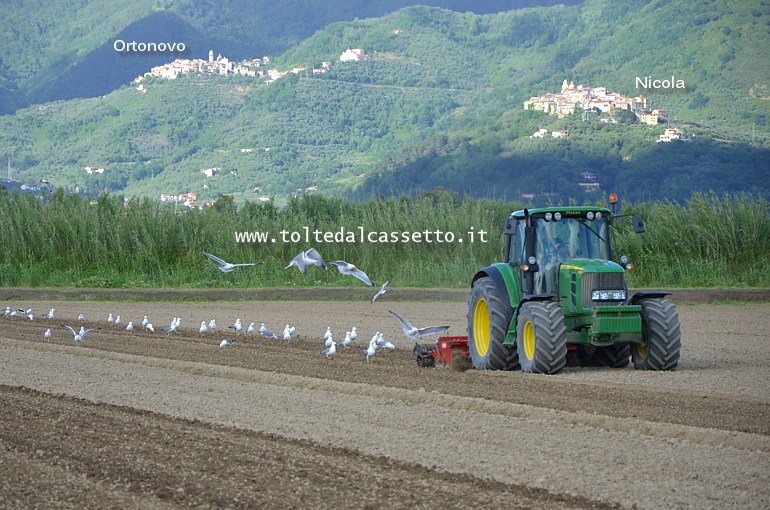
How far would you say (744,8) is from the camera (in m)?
96.1

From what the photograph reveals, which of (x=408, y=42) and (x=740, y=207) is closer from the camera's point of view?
(x=740, y=207)

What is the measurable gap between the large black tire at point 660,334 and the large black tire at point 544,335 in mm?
1067

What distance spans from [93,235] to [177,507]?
2547 cm

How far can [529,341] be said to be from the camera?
12.7 metres

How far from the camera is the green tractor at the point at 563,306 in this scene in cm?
1238

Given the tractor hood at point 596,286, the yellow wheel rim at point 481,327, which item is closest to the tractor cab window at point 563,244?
the tractor hood at point 596,286

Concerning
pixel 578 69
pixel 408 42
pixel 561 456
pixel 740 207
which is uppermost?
pixel 408 42

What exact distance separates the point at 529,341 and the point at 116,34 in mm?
140079

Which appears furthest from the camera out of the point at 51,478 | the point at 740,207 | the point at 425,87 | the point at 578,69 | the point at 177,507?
the point at 425,87

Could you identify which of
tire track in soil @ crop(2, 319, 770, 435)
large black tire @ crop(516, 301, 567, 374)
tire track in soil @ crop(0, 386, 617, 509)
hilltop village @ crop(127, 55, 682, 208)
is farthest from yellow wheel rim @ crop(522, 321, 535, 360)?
hilltop village @ crop(127, 55, 682, 208)

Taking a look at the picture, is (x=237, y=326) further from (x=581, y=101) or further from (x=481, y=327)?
(x=581, y=101)

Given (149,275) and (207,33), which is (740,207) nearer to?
(149,275)

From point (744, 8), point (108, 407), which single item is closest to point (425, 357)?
point (108, 407)

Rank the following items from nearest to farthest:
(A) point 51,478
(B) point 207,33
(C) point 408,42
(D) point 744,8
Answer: (A) point 51,478
(D) point 744,8
(C) point 408,42
(B) point 207,33
